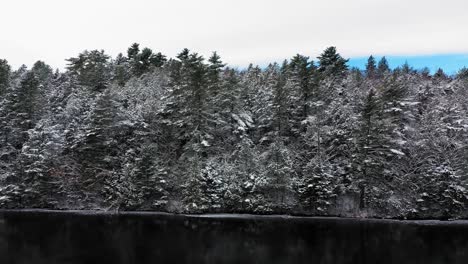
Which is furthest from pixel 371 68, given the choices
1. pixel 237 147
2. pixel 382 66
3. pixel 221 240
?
pixel 221 240

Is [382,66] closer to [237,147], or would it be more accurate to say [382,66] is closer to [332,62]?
[332,62]

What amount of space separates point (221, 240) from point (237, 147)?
2922 cm

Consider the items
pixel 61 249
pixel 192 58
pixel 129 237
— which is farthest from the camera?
pixel 192 58

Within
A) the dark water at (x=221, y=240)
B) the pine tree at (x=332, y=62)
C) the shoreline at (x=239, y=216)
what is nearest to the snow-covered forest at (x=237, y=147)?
the shoreline at (x=239, y=216)

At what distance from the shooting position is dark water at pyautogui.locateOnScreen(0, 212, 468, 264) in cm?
3088

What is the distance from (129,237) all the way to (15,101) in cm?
4450

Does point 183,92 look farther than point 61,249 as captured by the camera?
Yes

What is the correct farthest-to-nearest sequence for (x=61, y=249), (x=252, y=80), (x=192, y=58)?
1. (x=252, y=80)
2. (x=192, y=58)
3. (x=61, y=249)

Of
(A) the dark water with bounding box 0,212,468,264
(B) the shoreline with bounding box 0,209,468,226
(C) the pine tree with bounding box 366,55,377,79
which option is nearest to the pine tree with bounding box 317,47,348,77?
(C) the pine tree with bounding box 366,55,377,79

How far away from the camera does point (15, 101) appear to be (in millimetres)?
70750

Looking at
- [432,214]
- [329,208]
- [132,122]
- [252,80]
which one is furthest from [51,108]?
[432,214]

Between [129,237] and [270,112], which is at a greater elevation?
[270,112]

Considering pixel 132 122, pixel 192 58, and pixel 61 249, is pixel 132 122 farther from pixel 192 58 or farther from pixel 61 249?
pixel 61 249

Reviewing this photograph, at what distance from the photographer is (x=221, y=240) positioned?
38188 millimetres
